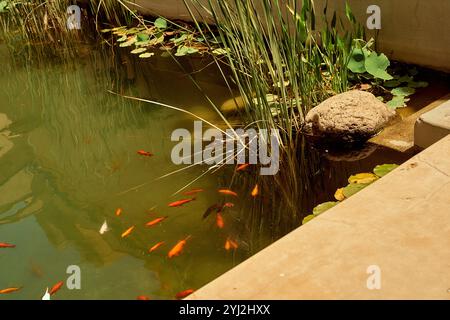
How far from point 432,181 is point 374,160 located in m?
0.71

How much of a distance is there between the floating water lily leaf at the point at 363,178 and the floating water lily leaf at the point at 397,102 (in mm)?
657

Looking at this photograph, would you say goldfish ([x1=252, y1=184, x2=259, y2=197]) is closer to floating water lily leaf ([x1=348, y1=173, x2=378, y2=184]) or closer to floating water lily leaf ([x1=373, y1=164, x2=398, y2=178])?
floating water lily leaf ([x1=348, y1=173, x2=378, y2=184])

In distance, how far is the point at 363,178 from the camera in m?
2.42

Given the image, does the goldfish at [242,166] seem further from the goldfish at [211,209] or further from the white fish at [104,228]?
the white fish at [104,228]

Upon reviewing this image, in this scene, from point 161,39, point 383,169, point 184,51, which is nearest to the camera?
point 383,169

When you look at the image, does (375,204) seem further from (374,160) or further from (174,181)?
(174,181)

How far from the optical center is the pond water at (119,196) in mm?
2135

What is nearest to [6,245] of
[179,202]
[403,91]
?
[179,202]

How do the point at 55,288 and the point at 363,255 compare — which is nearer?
→ the point at 363,255

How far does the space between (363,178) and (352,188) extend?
11 centimetres

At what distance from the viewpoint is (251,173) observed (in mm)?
2633

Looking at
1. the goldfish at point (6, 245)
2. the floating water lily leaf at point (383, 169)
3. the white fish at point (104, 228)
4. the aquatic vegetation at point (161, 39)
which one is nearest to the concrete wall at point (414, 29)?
the floating water lily leaf at point (383, 169)

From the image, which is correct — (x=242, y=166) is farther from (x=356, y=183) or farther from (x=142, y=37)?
(x=142, y=37)
